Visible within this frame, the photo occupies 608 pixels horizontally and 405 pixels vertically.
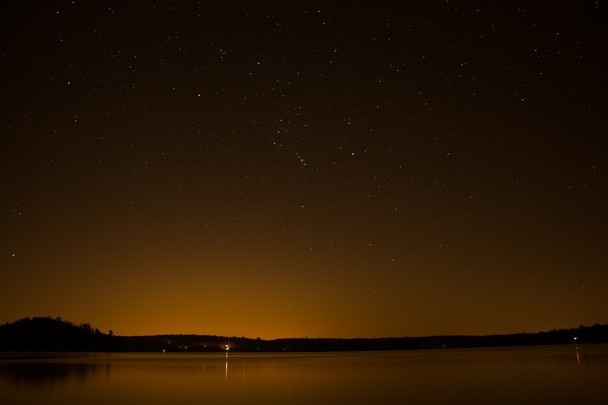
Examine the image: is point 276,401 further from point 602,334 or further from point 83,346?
point 602,334

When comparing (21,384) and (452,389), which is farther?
(21,384)

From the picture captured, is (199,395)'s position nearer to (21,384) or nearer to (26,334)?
(21,384)

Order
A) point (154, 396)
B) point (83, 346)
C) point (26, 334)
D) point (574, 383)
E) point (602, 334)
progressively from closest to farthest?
point (154, 396), point (574, 383), point (26, 334), point (83, 346), point (602, 334)

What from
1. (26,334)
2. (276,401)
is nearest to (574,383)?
(276,401)

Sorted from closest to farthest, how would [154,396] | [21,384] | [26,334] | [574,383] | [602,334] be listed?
1. [154,396]
2. [574,383]
3. [21,384]
4. [26,334]
5. [602,334]

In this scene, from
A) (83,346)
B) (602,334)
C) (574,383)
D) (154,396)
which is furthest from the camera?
(602,334)

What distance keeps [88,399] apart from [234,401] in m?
5.09

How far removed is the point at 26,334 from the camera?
97.2m

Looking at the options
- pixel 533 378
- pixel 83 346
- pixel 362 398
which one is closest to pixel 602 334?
pixel 83 346

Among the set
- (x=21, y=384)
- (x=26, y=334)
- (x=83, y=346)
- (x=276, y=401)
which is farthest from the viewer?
(x=83, y=346)

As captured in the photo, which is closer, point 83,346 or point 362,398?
point 362,398

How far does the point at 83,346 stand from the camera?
106562mm

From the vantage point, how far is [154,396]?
19953 millimetres

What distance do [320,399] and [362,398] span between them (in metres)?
1.36
